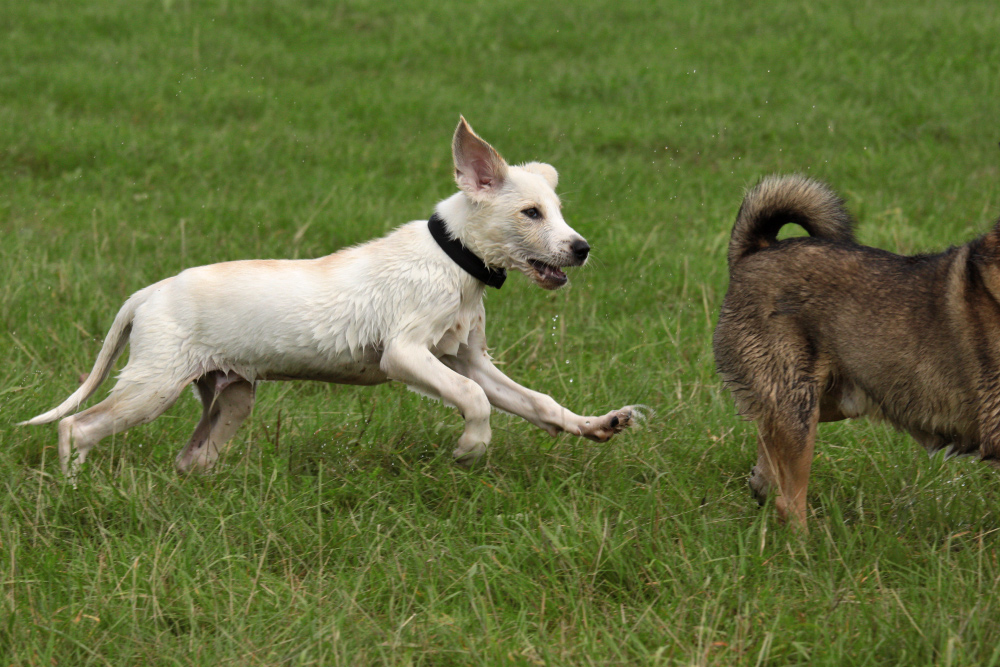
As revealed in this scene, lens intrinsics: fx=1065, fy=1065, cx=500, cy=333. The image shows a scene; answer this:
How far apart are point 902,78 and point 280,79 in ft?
21.2

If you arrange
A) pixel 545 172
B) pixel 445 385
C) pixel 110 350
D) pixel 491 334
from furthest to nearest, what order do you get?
pixel 491 334
pixel 545 172
pixel 110 350
pixel 445 385

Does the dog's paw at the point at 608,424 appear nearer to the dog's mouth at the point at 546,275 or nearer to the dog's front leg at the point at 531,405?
the dog's front leg at the point at 531,405

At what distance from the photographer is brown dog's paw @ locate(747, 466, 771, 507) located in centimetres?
426

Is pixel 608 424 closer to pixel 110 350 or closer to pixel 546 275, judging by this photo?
pixel 546 275

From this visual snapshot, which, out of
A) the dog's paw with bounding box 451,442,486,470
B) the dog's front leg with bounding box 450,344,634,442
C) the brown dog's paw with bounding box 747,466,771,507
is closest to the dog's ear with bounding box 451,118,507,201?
the dog's front leg with bounding box 450,344,634,442

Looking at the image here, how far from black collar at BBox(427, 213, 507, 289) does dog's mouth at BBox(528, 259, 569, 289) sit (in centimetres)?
16

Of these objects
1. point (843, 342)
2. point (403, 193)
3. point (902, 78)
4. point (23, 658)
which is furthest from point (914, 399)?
point (902, 78)

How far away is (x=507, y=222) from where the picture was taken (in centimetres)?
437

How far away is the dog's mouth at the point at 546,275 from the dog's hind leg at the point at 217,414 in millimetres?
1330

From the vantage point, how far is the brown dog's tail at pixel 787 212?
4.31 meters

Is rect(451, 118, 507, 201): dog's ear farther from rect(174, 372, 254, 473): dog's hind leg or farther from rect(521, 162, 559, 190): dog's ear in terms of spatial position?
rect(174, 372, 254, 473): dog's hind leg

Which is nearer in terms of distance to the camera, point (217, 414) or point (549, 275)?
point (549, 275)

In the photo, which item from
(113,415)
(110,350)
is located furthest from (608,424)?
(110,350)

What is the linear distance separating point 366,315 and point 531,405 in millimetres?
778
